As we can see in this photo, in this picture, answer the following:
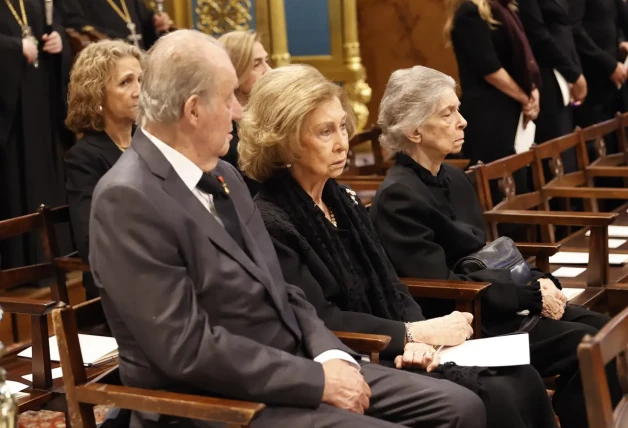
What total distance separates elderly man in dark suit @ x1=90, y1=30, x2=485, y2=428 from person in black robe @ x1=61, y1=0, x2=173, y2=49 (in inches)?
133

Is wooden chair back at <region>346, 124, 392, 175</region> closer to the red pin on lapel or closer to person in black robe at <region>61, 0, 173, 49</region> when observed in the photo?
person in black robe at <region>61, 0, 173, 49</region>

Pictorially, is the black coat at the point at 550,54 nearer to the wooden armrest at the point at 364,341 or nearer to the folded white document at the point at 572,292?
the folded white document at the point at 572,292

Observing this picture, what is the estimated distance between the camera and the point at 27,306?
10.0 ft

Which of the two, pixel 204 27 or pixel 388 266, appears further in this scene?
pixel 204 27

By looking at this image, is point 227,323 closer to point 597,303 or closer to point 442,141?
point 442,141

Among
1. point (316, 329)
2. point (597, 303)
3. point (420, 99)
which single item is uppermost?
A: point (420, 99)

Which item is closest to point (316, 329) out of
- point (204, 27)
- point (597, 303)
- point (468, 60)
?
point (597, 303)

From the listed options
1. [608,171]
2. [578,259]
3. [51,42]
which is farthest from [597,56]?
[51,42]

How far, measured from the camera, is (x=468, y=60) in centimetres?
574

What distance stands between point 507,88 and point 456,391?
3.38m

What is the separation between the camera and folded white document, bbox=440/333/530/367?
114 inches

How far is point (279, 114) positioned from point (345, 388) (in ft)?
2.85

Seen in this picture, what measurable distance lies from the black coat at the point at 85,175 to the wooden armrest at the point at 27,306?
0.77 m

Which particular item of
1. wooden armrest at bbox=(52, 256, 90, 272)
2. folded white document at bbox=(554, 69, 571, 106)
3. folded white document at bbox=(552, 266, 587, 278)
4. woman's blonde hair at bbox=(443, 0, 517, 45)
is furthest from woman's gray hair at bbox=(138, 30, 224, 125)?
folded white document at bbox=(554, 69, 571, 106)
